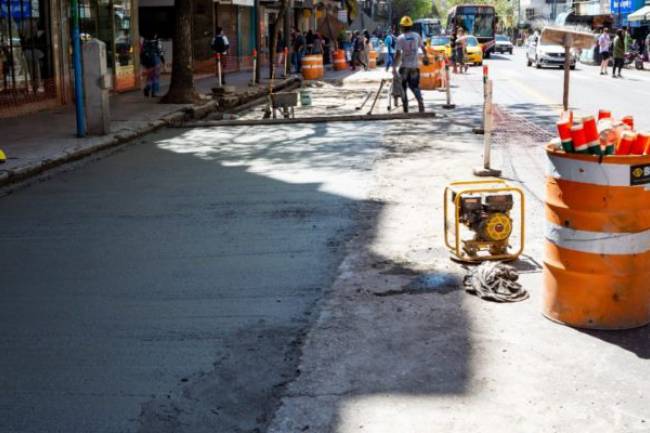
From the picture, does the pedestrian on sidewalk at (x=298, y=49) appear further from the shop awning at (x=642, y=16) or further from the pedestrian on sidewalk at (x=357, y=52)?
the shop awning at (x=642, y=16)

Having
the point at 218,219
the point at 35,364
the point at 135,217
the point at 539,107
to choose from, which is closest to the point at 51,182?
the point at 135,217

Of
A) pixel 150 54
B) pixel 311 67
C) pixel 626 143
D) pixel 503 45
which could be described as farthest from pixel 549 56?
pixel 626 143

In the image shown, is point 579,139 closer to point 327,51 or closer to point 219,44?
point 219,44

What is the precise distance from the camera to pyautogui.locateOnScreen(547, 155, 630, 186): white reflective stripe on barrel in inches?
207

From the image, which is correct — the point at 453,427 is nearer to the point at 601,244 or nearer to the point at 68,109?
the point at 601,244

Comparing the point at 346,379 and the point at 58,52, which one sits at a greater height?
the point at 58,52

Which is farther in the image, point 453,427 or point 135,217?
point 135,217

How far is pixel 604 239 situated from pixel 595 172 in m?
0.42

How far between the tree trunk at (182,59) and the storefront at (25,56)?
2.99 m

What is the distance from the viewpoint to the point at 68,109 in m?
21.4

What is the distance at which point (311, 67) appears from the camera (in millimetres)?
36281

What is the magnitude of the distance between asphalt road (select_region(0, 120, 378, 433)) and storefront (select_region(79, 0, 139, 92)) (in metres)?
14.3

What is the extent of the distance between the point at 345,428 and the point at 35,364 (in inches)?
78.7

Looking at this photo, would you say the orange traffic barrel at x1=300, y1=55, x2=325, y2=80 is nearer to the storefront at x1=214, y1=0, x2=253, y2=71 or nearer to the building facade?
the storefront at x1=214, y1=0, x2=253, y2=71
